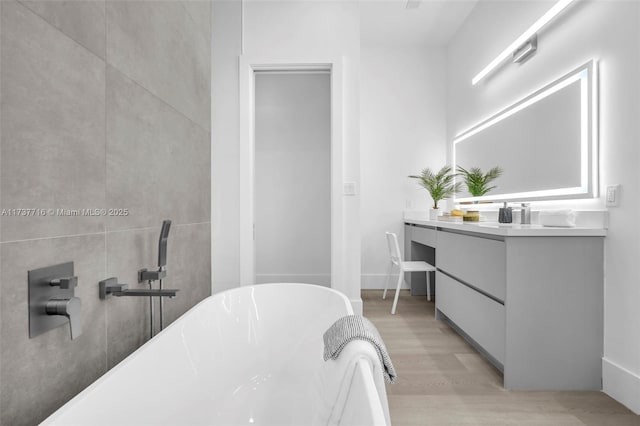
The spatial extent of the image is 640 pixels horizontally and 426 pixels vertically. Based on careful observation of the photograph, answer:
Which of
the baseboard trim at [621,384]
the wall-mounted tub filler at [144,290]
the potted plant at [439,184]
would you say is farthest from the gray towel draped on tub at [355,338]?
the potted plant at [439,184]

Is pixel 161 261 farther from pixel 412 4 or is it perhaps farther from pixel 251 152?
pixel 412 4

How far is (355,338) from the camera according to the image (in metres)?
1.09

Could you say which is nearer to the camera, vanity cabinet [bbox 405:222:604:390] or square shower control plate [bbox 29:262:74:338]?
square shower control plate [bbox 29:262:74:338]

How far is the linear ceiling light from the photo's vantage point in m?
2.17

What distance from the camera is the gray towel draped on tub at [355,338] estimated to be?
105 cm

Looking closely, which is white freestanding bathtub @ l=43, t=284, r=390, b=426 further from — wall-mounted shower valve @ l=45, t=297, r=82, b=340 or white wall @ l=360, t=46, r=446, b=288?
white wall @ l=360, t=46, r=446, b=288

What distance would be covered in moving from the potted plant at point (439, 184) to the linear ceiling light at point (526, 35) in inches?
39.0

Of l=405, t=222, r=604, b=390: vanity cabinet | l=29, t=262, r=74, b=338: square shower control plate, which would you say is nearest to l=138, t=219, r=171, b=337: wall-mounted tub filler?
l=29, t=262, r=74, b=338: square shower control plate

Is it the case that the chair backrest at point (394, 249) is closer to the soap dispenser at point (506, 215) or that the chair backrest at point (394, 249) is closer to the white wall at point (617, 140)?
the soap dispenser at point (506, 215)

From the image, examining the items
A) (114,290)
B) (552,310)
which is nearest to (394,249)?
(552,310)

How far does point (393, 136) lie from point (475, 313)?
2.49m

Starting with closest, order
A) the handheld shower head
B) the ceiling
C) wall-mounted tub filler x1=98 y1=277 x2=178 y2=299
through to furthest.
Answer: wall-mounted tub filler x1=98 y1=277 x2=178 y2=299
the handheld shower head
the ceiling

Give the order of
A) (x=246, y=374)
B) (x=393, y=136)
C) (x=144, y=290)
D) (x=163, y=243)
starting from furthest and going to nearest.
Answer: (x=393, y=136) < (x=246, y=374) < (x=163, y=243) < (x=144, y=290)

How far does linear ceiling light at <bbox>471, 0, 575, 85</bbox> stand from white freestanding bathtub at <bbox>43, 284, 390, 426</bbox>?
2.19 meters
